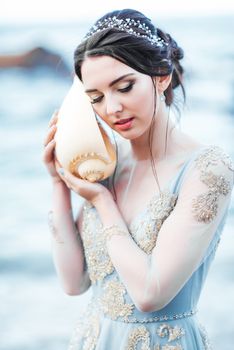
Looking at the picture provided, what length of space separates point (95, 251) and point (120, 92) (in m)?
0.33

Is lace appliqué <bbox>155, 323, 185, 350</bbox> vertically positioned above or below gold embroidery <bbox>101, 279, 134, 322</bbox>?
below

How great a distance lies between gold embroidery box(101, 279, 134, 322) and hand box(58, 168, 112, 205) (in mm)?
169

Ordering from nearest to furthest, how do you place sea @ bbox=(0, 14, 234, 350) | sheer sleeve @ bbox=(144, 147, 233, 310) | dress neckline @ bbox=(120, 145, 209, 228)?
sheer sleeve @ bbox=(144, 147, 233, 310) < dress neckline @ bbox=(120, 145, 209, 228) < sea @ bbox=(0, 14, 234, 350)

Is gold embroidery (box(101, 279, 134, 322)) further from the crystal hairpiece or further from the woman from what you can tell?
the crystal hairpiece

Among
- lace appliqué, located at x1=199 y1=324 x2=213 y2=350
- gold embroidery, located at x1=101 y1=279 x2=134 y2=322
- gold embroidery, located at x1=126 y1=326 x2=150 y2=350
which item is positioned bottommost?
lace appliqué, located at x1=199 y1=324 x2=213 y2=350

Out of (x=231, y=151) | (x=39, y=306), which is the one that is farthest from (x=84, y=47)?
(x=231, y=151)

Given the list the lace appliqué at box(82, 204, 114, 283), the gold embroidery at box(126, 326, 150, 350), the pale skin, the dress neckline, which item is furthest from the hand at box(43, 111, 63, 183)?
the gold embroidery at box(126, 326, 150, 350)

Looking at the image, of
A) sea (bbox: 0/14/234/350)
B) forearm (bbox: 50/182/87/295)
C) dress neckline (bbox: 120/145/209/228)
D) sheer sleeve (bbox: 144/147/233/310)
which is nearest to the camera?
sheer sleeve (bbox: 144/147/233/310)

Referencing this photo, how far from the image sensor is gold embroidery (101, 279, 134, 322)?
1.60 metres

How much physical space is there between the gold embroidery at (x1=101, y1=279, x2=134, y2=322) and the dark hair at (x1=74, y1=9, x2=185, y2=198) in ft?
0.73

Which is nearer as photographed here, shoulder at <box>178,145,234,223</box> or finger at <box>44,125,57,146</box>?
shoulder at <box>178,145,234,223</box>

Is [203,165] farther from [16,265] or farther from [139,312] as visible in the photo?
[16,265]

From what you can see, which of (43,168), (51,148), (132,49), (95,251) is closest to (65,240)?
(95,251)

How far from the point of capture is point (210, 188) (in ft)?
4.97
